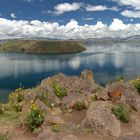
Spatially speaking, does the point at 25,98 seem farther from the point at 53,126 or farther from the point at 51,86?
the point at 53,126

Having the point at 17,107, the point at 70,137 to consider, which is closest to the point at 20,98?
the point at 17,107

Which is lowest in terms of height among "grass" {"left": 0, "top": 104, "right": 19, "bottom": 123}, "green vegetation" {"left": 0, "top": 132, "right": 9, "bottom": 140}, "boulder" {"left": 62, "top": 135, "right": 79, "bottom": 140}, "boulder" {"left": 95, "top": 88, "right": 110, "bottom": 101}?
"grass" {"left": 0, "top": 104, "right": 19, "bottom": 123}

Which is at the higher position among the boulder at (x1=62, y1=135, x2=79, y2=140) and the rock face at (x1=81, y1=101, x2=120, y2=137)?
the rock face at (x1=81, y1=101, x2=120, y2=137)

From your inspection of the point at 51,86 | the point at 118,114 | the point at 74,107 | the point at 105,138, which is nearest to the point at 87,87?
the point at 51,86

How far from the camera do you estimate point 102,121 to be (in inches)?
677

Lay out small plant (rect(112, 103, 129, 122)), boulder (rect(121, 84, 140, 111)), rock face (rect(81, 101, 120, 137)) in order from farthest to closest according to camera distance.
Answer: boulder (rect(121, 84, 140, 111))
small plant (rect(112, 103, 129, 122))
rock face (rect(81, 101, 120, 137))

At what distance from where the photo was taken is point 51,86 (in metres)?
25.2

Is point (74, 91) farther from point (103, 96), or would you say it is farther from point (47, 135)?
point (47, 135)

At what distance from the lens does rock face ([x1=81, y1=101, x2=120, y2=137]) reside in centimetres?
1697

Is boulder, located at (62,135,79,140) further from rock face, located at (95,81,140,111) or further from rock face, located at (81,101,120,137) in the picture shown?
rock face, located at (95,81,140,111)

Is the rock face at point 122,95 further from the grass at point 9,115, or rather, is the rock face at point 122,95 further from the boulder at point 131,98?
the grass at point 9,115

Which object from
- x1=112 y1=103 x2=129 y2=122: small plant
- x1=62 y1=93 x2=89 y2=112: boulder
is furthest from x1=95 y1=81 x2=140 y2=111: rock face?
x1=112 y1=103 x2=129 y2=122: small plant

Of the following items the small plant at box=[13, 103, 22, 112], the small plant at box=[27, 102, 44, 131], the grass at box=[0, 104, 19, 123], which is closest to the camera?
the small plant at box=[27, 102, 44, 131]

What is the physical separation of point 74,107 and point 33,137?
222 inches
